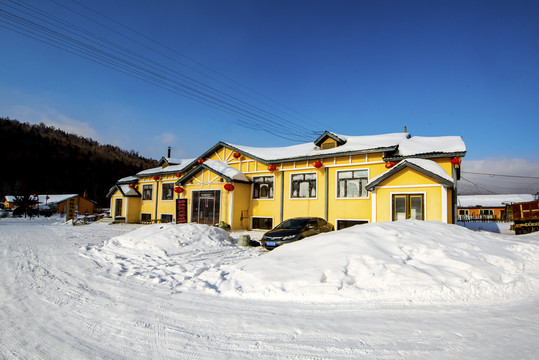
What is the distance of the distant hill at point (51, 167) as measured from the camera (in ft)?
284

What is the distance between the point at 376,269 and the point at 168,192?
82.0 ft

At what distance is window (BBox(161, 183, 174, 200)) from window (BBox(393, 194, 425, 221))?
783 inches

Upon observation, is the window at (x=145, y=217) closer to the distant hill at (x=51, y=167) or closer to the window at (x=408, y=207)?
the window at (x=408, y=207)

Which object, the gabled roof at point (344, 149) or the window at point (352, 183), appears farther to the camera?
the window at point (352, 183)

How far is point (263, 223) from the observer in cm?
2097

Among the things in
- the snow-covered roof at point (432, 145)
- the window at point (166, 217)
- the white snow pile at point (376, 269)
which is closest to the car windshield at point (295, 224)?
the white snow pile at point (376, 269)

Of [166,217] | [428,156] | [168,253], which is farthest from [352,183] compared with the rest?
[166,217]

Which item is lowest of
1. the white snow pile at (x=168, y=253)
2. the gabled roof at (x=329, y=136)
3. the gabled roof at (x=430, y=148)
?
the white snow pile at (x=168, y=253)

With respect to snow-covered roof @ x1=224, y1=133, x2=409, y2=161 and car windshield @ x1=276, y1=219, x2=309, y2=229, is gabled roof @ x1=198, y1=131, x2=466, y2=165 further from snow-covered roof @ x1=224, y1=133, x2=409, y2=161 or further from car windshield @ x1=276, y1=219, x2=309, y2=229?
car windshield @ x1=276, y1=219, x2=309, y2=229

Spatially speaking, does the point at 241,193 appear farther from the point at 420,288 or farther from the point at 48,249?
the point at 420,288

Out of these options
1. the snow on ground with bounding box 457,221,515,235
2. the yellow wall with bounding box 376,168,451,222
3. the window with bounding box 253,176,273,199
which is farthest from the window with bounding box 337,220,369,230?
the snow on ground with bounding box 457,221,515,235

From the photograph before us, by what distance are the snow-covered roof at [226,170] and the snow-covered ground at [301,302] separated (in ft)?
39.1

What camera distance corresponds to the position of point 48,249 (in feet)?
37.2

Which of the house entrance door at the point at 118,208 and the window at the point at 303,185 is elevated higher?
→ the window at the point at 303,185
